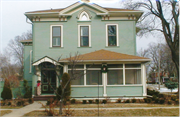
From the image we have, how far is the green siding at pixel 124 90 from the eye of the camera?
16484mm

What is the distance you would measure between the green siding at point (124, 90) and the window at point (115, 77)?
27.9 inches

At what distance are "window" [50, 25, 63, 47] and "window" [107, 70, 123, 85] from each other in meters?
4.85

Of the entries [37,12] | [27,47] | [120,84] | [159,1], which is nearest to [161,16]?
[159,1]

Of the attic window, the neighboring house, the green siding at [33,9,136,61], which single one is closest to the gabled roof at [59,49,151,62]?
the neighboring house

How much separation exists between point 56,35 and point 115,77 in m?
6.03

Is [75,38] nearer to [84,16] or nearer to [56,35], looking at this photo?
[56,35]

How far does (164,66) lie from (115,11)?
4728cm

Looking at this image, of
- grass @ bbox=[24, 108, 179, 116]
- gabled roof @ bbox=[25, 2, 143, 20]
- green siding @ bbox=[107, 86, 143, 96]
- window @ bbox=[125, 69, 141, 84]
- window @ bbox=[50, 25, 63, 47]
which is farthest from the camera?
window @ bbox=[50, 25, 63, 47]

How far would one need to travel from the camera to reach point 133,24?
1870 centimetres

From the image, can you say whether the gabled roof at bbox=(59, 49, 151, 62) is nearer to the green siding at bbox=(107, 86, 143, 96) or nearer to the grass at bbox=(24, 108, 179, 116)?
the green siding at bbox=(107, 86, 143, 96)

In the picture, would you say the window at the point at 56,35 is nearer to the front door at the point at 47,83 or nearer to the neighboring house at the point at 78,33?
the neighboring house at the point at 78,33

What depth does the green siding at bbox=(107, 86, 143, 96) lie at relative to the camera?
16.5 m

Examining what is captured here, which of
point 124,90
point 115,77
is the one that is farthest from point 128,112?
point 115,77

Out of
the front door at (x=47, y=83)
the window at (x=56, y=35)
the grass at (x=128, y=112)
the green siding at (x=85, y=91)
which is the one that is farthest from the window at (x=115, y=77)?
the grass at (x=128, y=112)
